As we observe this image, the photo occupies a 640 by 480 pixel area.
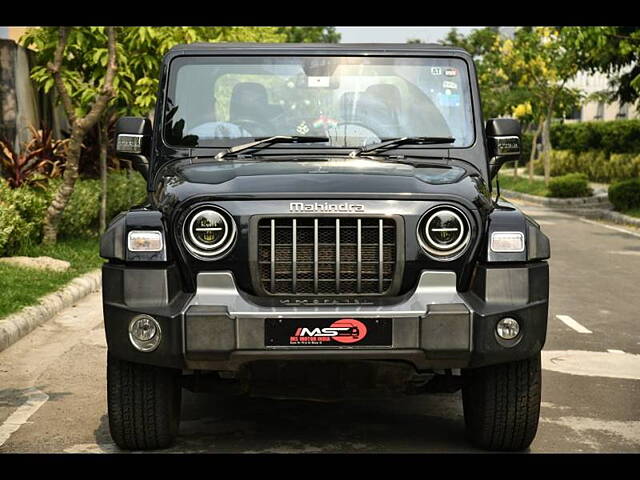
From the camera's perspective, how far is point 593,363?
8.74 m

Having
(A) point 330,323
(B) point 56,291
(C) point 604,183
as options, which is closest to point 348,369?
(A) point 330,323

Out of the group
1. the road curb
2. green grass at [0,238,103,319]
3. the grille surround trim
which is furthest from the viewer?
green grass at [0,238,103,319]

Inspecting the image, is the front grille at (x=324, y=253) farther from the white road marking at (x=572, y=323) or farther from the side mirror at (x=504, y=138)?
the white road marking at (x=572, y=323)

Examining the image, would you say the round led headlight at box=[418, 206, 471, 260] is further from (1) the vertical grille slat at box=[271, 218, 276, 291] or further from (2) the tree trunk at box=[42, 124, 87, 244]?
(2) the tree trunk at box=[42, 124, 87, 244]

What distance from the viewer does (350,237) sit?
5715 millimetres

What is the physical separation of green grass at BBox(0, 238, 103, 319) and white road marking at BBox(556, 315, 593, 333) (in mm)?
4534

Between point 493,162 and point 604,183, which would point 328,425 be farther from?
point 604,183

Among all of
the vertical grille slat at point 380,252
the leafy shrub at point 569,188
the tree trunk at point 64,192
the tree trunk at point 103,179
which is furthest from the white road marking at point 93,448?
the leafy shrub at point 569,188

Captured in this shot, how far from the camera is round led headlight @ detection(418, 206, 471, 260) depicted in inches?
225

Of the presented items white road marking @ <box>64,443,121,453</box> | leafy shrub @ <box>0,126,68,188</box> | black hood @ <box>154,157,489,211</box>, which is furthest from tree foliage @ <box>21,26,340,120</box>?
white road marking @ <box>64,443,121,453</box>

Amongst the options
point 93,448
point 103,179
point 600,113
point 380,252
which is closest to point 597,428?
point 380,252

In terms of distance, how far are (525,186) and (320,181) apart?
33.7 m

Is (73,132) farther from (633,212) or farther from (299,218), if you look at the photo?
(633,212)

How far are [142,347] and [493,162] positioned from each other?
2.63 meters
